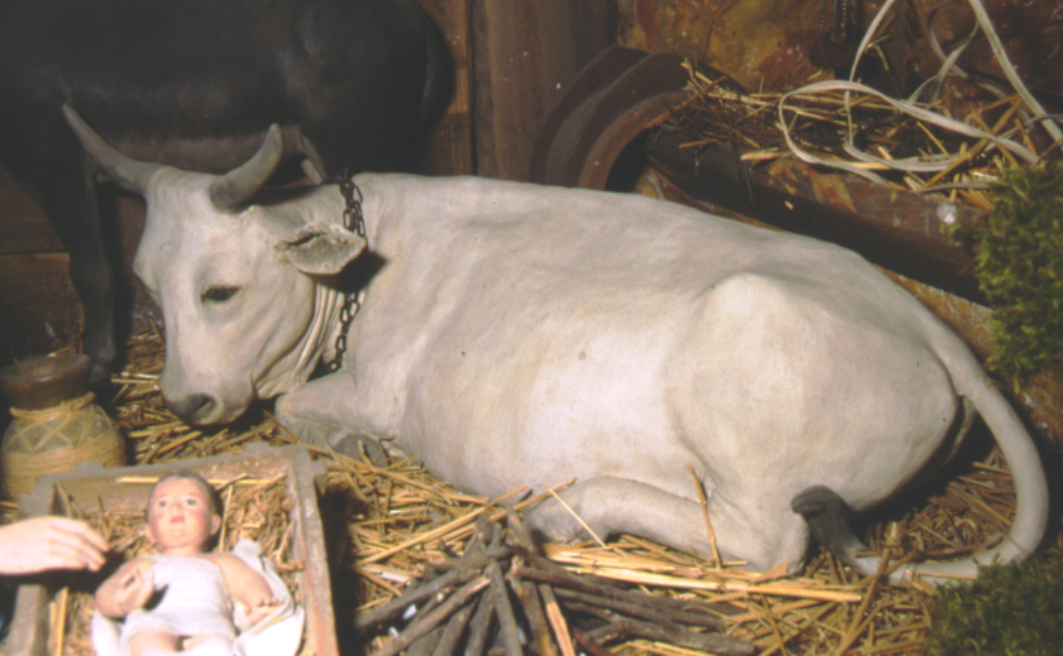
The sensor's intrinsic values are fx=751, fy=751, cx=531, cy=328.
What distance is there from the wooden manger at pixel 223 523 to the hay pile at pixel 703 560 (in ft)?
0.07

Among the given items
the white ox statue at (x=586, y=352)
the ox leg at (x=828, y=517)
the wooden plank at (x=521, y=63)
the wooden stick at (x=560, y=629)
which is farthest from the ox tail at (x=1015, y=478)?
the wooden plank at (x=521, y=63)

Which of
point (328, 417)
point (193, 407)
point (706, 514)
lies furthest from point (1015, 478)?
point (193, 407)

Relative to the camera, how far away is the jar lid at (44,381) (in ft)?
6.81

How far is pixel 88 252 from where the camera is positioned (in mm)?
2762

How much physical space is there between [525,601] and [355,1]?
2249 mm

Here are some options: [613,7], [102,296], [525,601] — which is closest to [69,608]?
[525,601]

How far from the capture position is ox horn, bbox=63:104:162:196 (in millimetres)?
2443

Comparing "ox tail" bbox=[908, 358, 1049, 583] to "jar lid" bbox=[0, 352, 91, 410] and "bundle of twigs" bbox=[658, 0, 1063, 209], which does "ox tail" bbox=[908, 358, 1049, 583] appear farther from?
"jar lid" bbox=[0, 352, 91, 410]

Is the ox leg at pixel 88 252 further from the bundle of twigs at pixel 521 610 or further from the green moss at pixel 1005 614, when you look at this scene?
the green moss at pixel 1005 614

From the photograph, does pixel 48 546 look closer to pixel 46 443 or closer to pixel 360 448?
pixel 46 443

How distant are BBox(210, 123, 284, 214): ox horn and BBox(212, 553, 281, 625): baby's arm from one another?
42.9 inches

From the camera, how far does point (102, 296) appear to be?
280 centimetres

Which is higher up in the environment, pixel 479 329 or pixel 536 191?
pixel 536 191

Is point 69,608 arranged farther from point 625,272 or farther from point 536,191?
point 536,191
